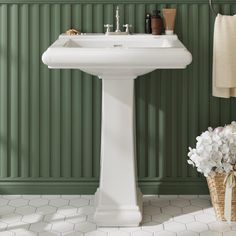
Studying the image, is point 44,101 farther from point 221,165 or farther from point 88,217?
point 221,165

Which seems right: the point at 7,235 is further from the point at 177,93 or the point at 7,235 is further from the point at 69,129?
the point at 177,93

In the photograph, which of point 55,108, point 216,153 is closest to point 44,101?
point 55,108

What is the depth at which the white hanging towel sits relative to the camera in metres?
3.90

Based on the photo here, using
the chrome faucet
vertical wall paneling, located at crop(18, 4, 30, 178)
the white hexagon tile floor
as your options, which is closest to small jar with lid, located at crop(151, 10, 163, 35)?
the chrome faucet

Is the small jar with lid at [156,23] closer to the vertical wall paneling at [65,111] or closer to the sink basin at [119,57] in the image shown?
the vertical wall paneling at [65,111]

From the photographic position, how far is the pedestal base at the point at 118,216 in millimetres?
3621

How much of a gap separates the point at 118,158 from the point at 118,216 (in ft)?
1.02

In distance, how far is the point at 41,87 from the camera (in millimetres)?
4125

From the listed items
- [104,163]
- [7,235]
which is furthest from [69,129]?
[7,235]

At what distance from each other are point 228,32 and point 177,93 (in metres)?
0.49

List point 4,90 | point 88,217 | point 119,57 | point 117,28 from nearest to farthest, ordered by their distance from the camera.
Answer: point 119,57 < point 88,217 < point 117,28 < point 4,90

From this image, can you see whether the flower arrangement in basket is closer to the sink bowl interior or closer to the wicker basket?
the wicker basket

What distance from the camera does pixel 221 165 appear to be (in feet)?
12.0

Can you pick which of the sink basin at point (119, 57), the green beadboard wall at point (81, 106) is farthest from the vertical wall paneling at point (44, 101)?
the sink basin at point (119, 57)
